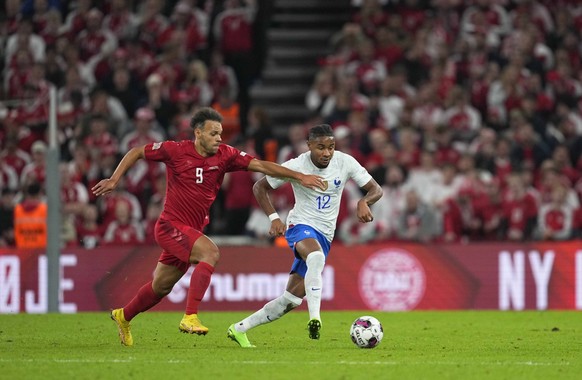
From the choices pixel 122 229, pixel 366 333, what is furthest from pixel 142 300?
pixel 122 229

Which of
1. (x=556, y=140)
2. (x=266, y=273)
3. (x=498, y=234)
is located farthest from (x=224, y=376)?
(x=556, y=140)

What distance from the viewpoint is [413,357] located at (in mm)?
10820

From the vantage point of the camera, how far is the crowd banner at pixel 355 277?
18203mm

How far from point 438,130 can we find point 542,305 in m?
3.58

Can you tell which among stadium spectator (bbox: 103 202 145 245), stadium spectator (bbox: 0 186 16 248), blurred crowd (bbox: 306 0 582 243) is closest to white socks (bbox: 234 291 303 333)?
blurred crowd (bbox: 306 0 582 243)

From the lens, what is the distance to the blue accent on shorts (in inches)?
466

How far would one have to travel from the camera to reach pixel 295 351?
446 inches

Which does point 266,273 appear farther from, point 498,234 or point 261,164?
point 261,164

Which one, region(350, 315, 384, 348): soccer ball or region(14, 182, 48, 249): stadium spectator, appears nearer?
region(350, 315, 384, 348): soccer ball

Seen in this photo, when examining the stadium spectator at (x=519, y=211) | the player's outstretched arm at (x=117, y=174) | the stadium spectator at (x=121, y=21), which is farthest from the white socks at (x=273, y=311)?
the stadium spectator at (x=121, y=21)

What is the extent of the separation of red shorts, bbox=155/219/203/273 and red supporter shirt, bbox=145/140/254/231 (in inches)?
3.8

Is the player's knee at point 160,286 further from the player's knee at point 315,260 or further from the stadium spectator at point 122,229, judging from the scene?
the stadium spectator at point 122,229

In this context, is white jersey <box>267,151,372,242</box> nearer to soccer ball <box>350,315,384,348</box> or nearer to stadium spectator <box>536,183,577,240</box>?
soccer ball <box>350,315,384,348</box>

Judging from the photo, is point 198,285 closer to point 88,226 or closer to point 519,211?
point 88,226
